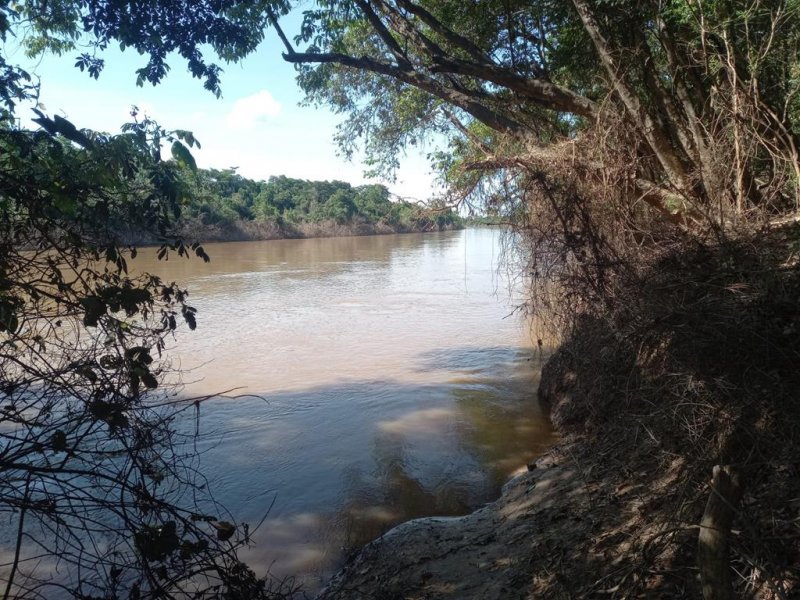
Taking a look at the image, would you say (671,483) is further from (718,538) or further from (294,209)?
(294,209)

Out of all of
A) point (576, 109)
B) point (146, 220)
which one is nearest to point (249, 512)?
point (146, 220)

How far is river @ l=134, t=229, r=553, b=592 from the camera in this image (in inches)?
→ 227

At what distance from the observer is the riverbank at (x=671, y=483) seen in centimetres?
281

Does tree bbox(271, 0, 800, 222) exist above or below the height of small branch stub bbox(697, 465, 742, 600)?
above

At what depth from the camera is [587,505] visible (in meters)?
4.41

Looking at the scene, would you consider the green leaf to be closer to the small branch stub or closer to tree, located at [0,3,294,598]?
tree, located at [0,3,294,598]

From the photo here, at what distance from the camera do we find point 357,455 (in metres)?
7.22

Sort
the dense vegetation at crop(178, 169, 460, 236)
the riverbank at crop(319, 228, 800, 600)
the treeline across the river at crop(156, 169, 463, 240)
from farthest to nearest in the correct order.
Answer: the dense vegetation at crop(178, 169, 460, 236), the treeline across the river at crop(156, 169, 463, 240), the riverbank at crop(319, 228, 800, 600)

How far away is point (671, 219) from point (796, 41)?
232cm

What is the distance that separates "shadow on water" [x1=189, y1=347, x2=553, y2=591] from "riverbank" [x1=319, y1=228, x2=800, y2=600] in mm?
561

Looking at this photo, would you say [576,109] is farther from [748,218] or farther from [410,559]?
[410,559]

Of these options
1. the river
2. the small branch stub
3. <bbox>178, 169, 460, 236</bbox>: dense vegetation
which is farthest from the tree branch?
<bbox>178, 169, 460, 236</bbox>: dense vegetation

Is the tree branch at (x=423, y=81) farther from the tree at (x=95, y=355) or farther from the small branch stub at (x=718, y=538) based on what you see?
the small branch stub at (x=718, y=538)

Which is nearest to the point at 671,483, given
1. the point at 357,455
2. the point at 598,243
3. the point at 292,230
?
the point at 598,243
